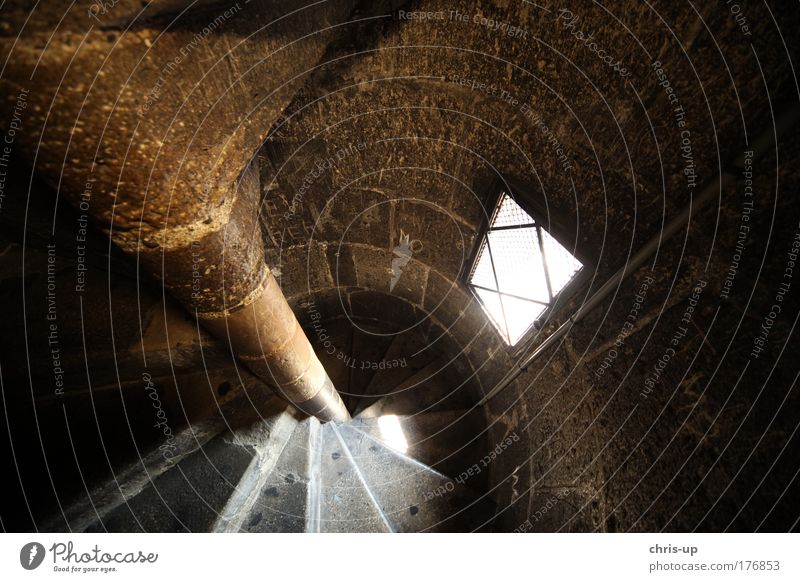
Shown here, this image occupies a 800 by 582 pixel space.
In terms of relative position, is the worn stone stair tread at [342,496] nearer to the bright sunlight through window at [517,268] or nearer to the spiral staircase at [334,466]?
the spiral staircase at [334,466]

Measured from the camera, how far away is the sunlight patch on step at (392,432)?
12.8 ft

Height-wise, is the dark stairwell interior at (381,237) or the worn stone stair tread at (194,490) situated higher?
the dark stairwell interior at (381,237)

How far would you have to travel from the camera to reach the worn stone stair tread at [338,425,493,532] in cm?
300

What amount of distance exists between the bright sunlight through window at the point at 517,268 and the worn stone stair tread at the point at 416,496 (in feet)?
6.32

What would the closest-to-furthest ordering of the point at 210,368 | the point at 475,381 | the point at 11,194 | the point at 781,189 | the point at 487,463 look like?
1. the point at 781,189
2. the point at 11,194
3. the point at 210,368
4. the point at 487,463
5. the point at 475,381

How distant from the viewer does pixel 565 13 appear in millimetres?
1220

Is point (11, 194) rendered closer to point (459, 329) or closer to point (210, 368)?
point (210, 368)

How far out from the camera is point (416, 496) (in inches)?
125

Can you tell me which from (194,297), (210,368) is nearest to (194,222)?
(194,297)

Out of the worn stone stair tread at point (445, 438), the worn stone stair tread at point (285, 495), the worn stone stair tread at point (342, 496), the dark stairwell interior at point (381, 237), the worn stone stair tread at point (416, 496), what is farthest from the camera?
the worn stone stair tread at point (445, 438)

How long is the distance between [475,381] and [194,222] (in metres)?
3.47
